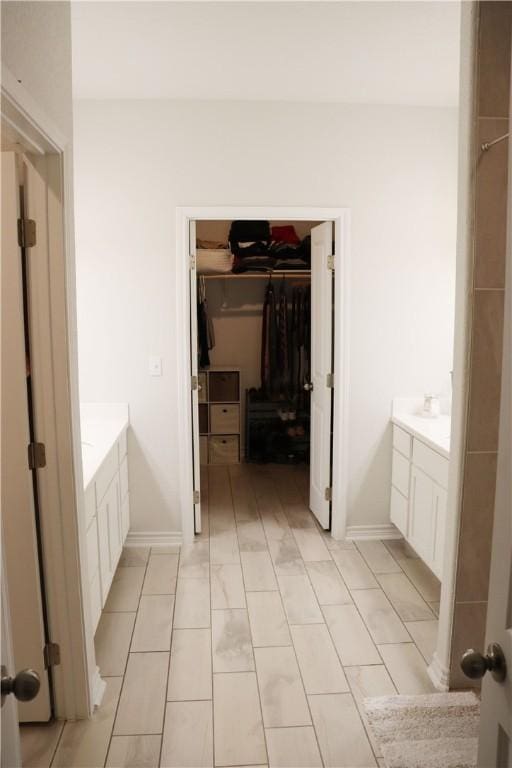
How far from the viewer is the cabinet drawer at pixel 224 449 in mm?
5852

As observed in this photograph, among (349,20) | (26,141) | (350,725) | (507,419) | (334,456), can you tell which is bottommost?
(350,725)

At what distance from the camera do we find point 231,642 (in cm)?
281

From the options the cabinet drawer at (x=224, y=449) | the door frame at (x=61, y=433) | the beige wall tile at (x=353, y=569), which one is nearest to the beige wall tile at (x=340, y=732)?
the door frame at (x=61, y=433)

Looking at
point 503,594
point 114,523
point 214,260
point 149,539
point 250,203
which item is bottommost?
point 149,539

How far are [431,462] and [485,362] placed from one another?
44.6 inches

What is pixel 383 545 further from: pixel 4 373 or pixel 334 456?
pixel 4 373

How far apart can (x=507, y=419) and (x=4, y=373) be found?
1602 millimetres

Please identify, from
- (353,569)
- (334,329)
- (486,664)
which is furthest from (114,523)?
(486,664)

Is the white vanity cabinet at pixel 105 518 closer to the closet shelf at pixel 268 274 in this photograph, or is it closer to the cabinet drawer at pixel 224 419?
the cabinet drawer at pixel 224 419

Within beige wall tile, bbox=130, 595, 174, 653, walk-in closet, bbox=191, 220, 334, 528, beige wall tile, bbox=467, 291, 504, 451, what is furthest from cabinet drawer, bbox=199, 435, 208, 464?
beige wall tile, bbox=467, 291, 504, 451

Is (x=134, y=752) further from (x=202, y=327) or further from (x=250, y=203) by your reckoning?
(x=202, y=327)

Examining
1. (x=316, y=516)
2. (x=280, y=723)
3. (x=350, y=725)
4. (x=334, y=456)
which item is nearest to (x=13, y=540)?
(x=280, y=723)

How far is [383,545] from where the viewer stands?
3.95 meters

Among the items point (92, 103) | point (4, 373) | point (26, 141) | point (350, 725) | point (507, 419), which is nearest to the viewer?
point (507, 419)
